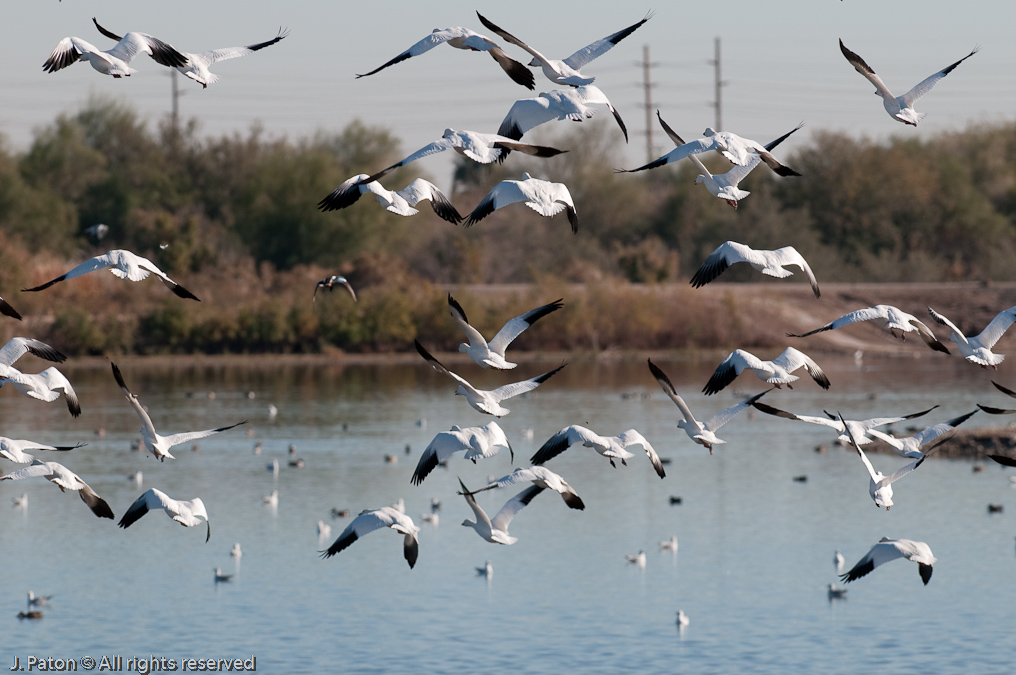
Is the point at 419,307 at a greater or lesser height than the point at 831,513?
lesser

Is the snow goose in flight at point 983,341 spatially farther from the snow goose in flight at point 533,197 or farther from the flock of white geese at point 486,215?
the snow goose in flight at point 533,197

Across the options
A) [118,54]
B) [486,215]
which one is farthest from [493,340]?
[118,54]

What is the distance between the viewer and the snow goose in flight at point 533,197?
16047mm

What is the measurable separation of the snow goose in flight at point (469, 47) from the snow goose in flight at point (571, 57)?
0.26m

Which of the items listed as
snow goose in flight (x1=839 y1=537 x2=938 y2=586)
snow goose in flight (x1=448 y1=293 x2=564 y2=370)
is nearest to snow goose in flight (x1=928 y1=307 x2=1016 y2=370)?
snow goose in flight (x1=839 y1=537 x2=938 y2=586)

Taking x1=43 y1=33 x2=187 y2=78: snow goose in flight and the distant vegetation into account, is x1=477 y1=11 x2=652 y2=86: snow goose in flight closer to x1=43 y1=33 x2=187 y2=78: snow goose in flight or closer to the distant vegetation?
x1=43 y1=33 x2=187 y2=78: snow goose in flight

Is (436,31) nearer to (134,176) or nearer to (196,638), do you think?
(196,638)

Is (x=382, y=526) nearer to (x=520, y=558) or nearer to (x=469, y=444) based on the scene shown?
(x=469, y=444)

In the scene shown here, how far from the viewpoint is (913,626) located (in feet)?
91.0

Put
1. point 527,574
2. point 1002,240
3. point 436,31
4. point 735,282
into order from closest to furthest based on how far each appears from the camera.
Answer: point 436,31 → point 527,574 → point 735,282 → point 1002,240

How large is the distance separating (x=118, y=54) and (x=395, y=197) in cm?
353

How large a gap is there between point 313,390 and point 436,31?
46133 mm

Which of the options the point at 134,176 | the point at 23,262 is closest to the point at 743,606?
the point at 23,262

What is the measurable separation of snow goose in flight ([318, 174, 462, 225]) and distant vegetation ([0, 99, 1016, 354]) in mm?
54740
